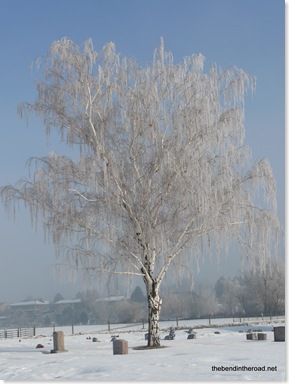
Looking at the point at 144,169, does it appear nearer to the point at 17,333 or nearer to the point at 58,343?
the point at 58,343

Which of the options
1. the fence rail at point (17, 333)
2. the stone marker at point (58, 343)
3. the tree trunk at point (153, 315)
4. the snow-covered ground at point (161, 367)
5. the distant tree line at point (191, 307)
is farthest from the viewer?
the distant tree line at point (191, 307)

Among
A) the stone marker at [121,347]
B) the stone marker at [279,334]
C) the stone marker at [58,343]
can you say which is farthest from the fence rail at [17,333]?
the stone marker at [121,347]

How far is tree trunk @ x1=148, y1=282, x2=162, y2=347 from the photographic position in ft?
61.4

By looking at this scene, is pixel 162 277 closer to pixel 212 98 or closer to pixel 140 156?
pixel 140 156

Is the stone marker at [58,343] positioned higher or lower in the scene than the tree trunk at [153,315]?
lower

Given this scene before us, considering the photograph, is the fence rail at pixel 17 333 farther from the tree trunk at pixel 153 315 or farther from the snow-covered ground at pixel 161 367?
the snow-covered ground at pixel 161 367

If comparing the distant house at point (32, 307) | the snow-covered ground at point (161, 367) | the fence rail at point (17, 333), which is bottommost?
the fence rail at point (17, 333)

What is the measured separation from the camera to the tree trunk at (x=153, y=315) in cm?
1870

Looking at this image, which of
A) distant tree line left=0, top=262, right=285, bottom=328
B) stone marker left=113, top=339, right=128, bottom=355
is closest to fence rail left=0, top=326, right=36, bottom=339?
distant tree line left=0, top=262, right=285, bottom=328

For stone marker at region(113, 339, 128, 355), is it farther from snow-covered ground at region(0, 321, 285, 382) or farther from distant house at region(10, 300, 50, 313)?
distant house at region(10, 300, 50, 313)

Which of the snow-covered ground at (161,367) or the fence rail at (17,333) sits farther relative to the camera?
the fence rail at (17,333)

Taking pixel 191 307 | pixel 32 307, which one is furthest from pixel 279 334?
pixel 191 307


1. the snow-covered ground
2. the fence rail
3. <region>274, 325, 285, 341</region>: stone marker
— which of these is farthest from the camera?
the fence rail

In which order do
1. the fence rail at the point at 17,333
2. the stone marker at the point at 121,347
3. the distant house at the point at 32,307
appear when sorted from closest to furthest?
the stone marker at the point at 121,347
the fence rail at the point at 17,333
the distant house at the point at 32,307
